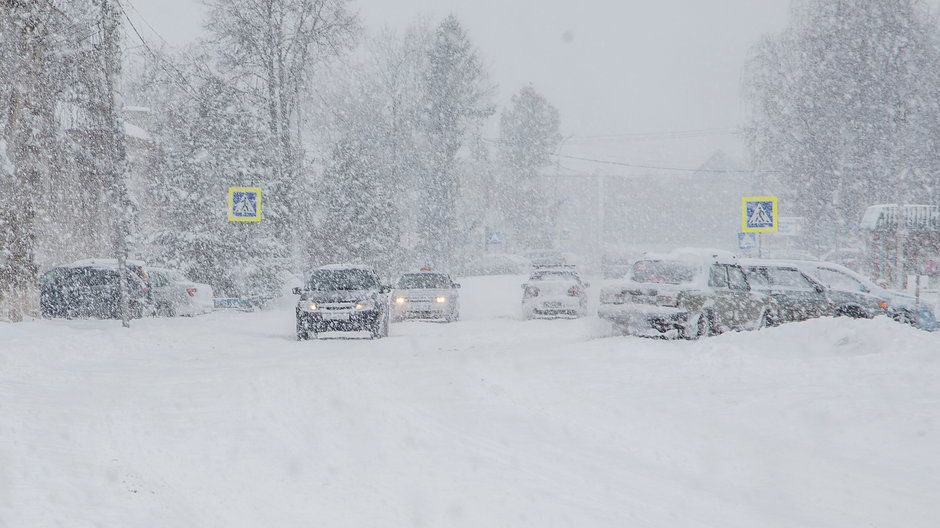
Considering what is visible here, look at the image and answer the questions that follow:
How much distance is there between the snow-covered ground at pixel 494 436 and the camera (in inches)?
227

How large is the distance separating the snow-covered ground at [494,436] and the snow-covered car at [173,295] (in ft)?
25.4

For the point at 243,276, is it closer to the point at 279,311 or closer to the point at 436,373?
the point at 279,311

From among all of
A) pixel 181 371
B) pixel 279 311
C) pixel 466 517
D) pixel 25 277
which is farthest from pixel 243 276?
pixel 466 517

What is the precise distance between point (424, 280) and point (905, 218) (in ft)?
68.1

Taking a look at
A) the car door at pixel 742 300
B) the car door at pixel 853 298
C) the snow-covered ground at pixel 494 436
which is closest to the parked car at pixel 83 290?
the snow-covered ground at pixel 494 436

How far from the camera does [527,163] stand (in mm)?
78125

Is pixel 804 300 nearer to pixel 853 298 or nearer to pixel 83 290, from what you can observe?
pixel 853 298

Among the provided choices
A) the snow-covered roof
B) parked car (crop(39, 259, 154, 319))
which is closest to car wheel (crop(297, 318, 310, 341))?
parked car (crop(39, 259, 154, 319))

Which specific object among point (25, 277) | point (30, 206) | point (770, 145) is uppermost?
point (770, 145)

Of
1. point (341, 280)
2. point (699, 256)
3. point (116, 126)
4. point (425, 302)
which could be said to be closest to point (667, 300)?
point (699, 256)

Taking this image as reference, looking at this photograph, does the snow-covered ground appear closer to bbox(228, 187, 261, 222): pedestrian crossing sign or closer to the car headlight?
the car headlight

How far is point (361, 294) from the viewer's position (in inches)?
734

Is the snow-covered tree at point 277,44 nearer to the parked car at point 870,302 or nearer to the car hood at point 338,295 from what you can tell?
the car hood at point 338,295

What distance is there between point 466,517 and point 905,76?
41952 mm
